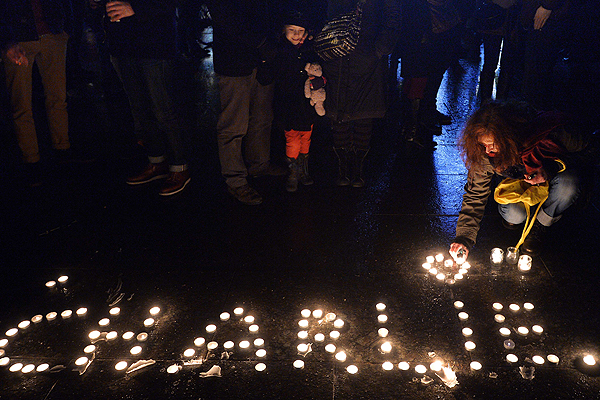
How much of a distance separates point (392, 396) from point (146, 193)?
9.87 ft

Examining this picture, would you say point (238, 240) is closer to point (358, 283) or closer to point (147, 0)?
point (358, 283)

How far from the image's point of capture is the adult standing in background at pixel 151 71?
3.82m

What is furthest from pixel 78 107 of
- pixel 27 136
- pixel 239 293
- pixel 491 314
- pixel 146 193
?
pixel 491 314

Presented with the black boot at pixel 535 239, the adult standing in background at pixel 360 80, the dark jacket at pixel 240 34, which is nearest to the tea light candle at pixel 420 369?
the black boot at pixel 535 239

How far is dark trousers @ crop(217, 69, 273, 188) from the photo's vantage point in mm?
3922

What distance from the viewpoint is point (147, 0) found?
3768mm

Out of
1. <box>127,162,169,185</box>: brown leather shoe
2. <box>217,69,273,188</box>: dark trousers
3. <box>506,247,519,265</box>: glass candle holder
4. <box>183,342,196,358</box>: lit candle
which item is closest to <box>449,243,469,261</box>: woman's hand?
<box>506,247,519,265</box>: glass candle holder

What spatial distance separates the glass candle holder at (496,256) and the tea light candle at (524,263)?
0.12m

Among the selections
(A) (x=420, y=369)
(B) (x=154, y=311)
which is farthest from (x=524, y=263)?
(B) (x=154, y=311)

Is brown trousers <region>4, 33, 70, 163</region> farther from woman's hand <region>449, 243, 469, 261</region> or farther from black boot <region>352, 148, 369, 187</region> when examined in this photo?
woman's hand <region>449, 243, 469, 261</region>

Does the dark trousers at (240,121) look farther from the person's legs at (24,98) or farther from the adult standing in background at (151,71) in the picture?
the person's legs at (24,98)

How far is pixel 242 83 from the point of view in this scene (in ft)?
12.8

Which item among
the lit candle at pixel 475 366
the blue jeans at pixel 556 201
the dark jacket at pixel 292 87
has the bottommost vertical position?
the lit candle at pixel 475 366

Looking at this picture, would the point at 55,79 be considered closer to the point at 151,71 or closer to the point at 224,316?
the point at 151,71
